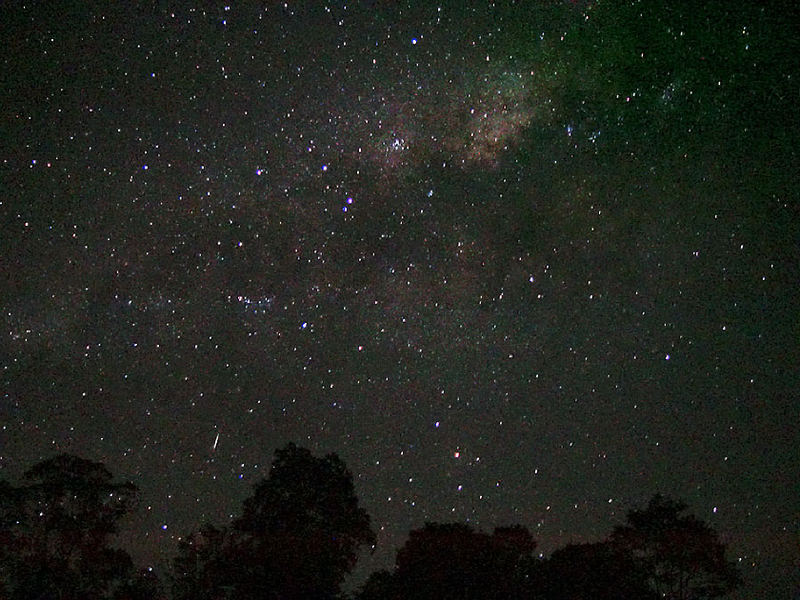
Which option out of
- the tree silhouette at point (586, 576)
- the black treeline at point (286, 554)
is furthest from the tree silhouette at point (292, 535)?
the tree silhouette at point (586, 576)

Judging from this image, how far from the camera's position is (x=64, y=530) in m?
20.6

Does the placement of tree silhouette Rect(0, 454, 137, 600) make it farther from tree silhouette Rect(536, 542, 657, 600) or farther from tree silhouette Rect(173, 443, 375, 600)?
tree silhouette Rect(536, 542, 657, 600)

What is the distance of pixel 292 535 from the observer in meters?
20.2

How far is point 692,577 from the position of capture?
74.3 ft

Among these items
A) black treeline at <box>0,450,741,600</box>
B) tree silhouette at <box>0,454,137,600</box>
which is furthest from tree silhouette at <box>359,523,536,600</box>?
tree silhouette at <box>0,454,137,600</box>

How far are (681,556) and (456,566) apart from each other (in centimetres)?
788

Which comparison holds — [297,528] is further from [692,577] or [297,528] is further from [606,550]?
[692,577]

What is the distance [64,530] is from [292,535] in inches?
254

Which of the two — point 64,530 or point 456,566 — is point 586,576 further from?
point 64,530

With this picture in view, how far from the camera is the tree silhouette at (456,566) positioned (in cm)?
1884

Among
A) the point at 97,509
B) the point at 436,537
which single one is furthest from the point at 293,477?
the point at 97,509

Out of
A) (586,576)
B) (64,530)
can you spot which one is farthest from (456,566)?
(64,530)

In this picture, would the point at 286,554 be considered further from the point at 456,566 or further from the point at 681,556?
the point at 681,556

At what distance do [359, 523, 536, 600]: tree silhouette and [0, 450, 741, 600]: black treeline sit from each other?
3 cm
